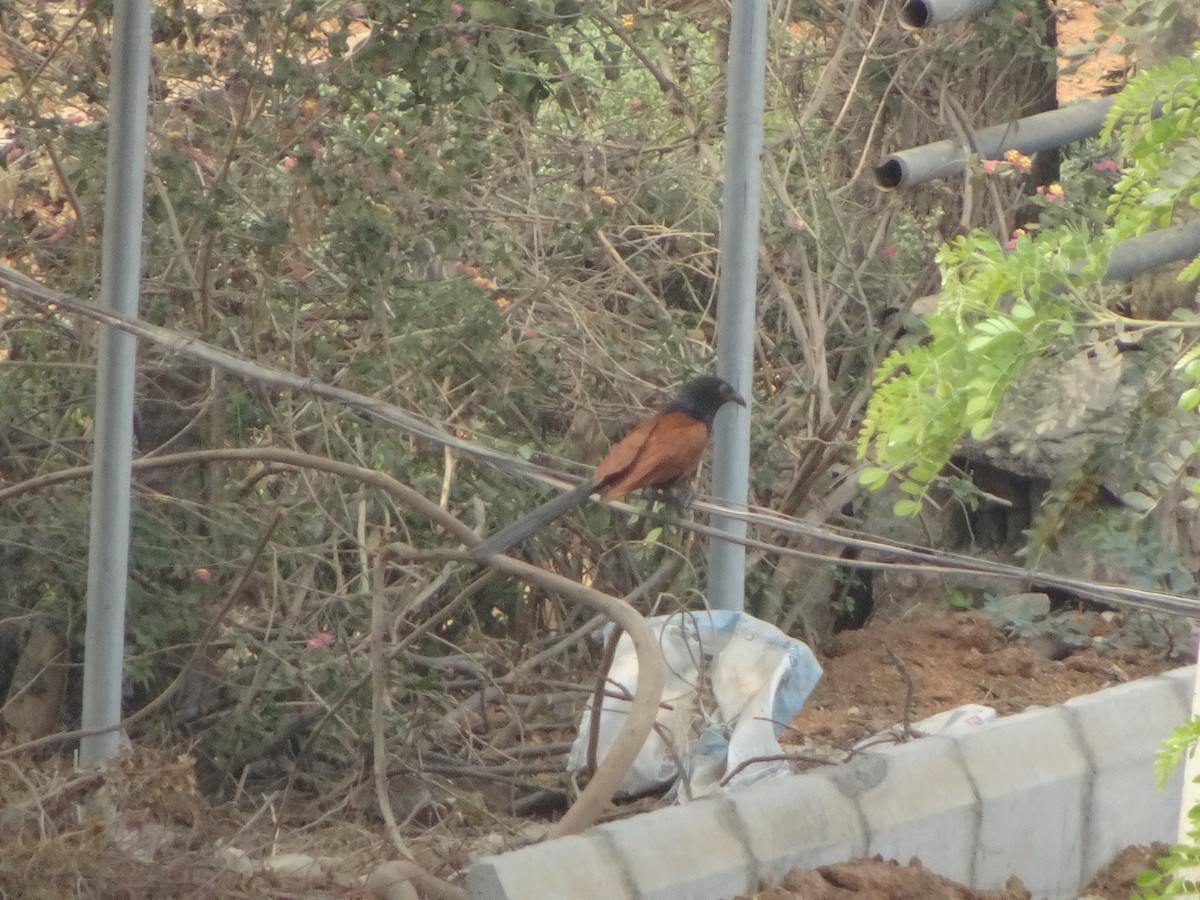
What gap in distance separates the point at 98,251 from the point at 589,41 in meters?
2.05

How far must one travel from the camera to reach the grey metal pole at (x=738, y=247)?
4.60m

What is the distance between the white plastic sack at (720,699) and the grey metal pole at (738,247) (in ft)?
0.53

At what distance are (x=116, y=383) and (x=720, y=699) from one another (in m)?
1.95

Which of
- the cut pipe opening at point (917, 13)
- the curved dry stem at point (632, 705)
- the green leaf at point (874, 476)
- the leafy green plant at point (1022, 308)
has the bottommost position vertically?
the curved dry stem at point (632, 705)

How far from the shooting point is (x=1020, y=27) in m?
7.41

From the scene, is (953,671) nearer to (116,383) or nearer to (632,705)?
(632,705)

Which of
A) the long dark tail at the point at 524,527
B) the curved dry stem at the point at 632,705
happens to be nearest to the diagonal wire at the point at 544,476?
the long dark tail at the point at 524,527

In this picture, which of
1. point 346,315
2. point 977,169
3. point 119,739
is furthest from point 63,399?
point 977,169

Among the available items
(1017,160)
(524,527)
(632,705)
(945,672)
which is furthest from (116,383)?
(1017,160)

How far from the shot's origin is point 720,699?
4656mm

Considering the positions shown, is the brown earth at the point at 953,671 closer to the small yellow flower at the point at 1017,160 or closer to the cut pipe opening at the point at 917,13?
the small yellow flower at the point at 1017,160

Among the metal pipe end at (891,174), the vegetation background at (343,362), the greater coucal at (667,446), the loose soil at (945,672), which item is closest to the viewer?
the greater coucal at (667,446)

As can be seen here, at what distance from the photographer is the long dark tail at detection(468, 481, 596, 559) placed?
351cm

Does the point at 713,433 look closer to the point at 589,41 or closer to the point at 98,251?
the point at 589,41
